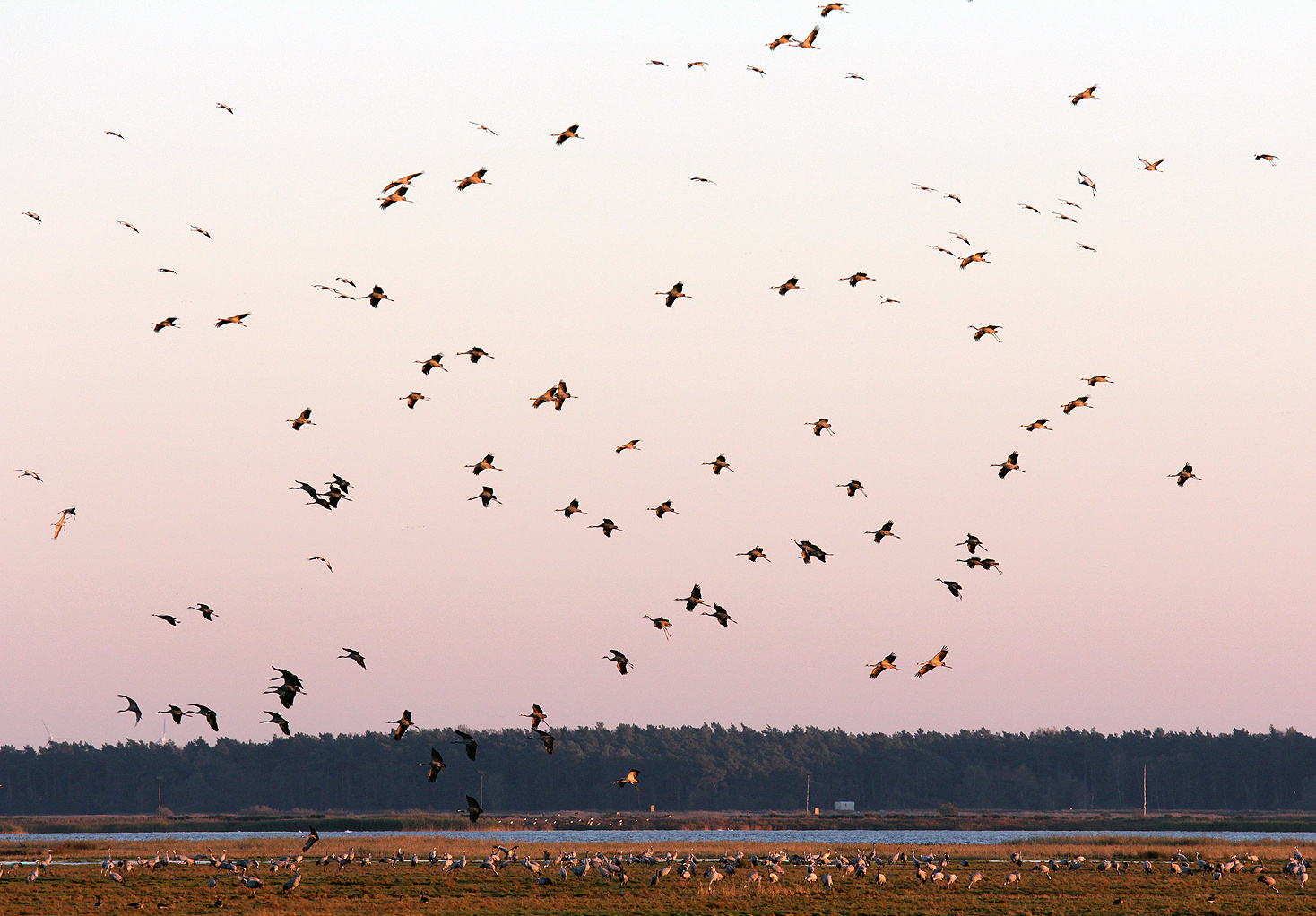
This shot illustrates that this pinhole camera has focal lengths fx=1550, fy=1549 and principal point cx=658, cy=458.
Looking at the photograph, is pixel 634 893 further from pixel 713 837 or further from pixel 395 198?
pixel 713 837

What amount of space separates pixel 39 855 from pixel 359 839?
20.5m

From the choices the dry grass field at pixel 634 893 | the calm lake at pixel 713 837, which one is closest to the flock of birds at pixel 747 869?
the dry grass field at pixel 634 893

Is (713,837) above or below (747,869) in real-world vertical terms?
below

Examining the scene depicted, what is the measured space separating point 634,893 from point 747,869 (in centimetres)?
864

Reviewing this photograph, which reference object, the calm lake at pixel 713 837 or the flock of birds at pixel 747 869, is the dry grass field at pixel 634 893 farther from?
the calm lake at pixel 713 837

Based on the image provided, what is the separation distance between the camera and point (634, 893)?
48719 mm

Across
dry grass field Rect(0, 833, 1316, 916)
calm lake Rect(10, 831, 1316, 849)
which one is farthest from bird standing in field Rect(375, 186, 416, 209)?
calm lake Rect(10, 831, 1316, 849)

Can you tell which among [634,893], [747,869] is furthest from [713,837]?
[634,893]

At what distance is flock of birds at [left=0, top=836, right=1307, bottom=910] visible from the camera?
50406 millimetres

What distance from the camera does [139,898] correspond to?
46750 mm

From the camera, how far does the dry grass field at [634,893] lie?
44.0 meters

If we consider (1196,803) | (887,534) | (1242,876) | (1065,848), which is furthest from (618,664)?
(1196,803)

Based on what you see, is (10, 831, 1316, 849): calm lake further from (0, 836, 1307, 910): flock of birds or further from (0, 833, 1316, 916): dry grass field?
(0, 833, 1316, 916): dry grass field

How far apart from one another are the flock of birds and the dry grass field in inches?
7.2
